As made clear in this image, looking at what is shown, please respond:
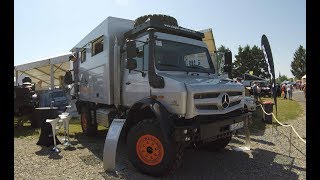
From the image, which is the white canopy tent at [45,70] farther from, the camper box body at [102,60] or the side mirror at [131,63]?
the side mirror at [131,63]

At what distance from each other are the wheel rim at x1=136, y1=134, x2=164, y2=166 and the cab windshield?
1.40 metres

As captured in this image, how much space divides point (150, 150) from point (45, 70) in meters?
20.1

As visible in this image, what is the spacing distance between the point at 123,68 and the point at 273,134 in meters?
5.59

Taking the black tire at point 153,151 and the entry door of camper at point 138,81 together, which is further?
the entry door of camper at point 138,81

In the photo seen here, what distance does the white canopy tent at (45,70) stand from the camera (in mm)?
19094

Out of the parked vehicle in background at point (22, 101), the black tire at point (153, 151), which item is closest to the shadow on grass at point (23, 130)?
the parked vehicle in background at point (22, 101)

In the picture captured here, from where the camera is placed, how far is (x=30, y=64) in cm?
2034

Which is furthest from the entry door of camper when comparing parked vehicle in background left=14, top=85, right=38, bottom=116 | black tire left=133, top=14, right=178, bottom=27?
parked vehicle in background left=14, top=85, right=38, bottom=116

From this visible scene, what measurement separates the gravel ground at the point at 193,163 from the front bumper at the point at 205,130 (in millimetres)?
793

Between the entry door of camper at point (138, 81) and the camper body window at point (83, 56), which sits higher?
the camper body window at point (83, 56)

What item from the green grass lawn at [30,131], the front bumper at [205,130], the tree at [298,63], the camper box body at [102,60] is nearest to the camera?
the front bumper at [205,130]

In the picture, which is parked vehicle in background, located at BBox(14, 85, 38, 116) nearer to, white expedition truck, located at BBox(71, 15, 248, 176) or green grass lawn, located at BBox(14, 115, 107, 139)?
green grass lawn, located at BBox(14, 115, 107, 139)

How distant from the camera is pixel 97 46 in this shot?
8.18 meters

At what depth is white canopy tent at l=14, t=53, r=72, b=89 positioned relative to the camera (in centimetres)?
1909
